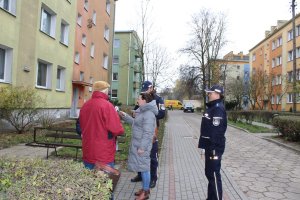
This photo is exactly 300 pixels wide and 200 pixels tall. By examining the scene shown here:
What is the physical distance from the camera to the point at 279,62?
47.6m

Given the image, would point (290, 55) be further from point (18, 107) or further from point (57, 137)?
point (57, 137)

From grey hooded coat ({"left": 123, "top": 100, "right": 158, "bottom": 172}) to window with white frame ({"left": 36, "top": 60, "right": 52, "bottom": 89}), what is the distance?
46.2 ft

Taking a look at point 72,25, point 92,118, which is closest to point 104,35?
point 72,25

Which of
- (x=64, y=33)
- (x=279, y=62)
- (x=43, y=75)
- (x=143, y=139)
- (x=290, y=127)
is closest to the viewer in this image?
(x=143, y=139)

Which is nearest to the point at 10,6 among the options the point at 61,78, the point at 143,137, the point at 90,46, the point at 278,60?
the point at 61,78

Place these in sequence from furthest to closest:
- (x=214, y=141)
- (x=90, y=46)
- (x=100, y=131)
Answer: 1. (x=90, y=46)
2. (x=214, y=141)
3. (x=100, y=131)

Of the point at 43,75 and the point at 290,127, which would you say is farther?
the point at 43,75

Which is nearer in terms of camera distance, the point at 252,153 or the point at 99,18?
the point at 252,153

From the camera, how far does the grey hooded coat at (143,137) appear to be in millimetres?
5150

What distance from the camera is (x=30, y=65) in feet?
54.5

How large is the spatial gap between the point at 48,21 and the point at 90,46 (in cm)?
783

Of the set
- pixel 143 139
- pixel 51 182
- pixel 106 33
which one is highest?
pixel 106 33

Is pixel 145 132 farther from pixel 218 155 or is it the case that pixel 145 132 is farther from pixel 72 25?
pixel 72 25

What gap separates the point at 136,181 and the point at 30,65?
11.9 m
